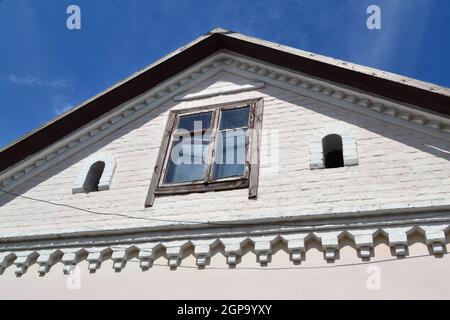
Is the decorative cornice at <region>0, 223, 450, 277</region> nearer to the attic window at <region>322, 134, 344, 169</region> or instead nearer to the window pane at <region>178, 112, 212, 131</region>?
the attic window at <region>322, 134, 344, 169</region>

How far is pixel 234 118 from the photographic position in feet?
26.4

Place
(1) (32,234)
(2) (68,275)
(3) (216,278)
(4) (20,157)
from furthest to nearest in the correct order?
(4) (20,157) < (1) (32,234) < (2) (68,275) < (3) (216,278)

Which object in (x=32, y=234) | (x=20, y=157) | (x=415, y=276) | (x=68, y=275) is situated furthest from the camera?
(x=20, y=157)

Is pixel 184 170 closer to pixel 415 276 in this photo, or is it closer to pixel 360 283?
pixel 360 283

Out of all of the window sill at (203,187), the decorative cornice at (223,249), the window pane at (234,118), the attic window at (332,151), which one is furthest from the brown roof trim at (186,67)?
the window sill at (203,187)

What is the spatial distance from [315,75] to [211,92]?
2202mm

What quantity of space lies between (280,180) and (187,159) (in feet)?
6.28

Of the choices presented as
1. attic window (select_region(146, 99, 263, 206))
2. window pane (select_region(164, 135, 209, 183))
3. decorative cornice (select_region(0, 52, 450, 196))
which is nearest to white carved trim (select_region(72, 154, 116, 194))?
decorative cornice (select_region(0, 52, 450, 196))

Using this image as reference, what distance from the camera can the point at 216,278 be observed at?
226 inches

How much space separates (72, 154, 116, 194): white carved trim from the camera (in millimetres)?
7613

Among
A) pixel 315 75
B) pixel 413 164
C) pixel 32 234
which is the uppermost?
pixel 315 75
